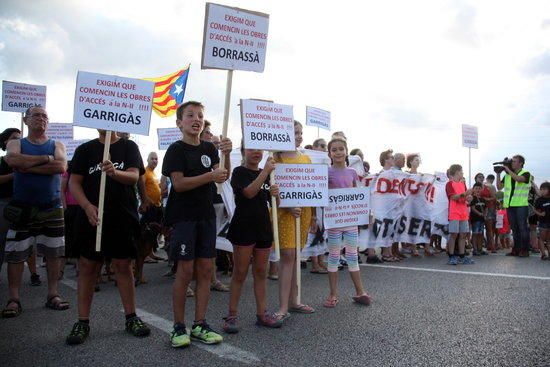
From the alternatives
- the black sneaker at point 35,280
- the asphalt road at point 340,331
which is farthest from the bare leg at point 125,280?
the black sneaker at point 35,280

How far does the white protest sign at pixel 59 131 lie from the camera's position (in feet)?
32.6

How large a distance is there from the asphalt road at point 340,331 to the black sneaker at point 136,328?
68mm

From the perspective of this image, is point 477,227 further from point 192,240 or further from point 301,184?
point 192,240

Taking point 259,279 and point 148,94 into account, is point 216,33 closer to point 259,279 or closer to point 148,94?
point 148,94

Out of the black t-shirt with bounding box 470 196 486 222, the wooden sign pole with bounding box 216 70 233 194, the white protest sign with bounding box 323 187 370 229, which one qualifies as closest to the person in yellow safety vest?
the black t-shirt with bounding box 470 196 486 222

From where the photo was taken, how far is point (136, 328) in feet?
13.4

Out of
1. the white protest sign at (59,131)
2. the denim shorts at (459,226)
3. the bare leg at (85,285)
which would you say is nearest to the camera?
the bare leg at (85,285)

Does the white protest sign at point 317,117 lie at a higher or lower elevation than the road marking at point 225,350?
higher

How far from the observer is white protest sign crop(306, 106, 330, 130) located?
1273 cm

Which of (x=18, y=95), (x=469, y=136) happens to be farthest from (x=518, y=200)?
(x=18, y=95)

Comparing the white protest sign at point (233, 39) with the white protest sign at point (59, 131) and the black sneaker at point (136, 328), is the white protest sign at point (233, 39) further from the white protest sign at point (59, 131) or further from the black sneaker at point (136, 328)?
the white protest sign at point (59, 131)

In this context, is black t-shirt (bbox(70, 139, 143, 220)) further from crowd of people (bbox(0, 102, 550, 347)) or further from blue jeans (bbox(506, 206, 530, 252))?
blue jeans (bbox(506, 206, 530, 252))

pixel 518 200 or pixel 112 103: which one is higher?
pixel 112 103

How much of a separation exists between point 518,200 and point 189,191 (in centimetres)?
896
